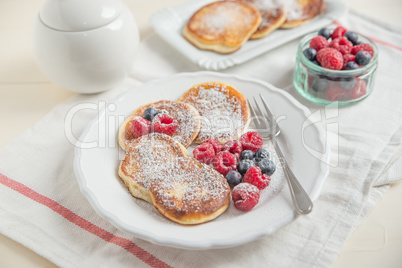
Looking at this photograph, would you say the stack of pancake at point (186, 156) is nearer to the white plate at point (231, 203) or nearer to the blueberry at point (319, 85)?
the white plate at point (231, 203)

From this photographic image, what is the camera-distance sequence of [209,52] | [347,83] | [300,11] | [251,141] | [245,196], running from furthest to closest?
[300,11]
[209,52]
[347,83]
[251,141]
[245,196]

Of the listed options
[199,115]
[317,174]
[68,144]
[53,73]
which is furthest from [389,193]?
[53,73]

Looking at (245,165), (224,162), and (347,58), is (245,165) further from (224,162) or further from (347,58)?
(347,58)

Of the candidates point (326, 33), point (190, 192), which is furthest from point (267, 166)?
point (326, 33)

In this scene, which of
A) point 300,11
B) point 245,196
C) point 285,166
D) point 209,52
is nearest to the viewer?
point 245,196

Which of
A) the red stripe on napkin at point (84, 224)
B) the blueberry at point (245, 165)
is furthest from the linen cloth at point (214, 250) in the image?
the blueberry at point (245, 165)

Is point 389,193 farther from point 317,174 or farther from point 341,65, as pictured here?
point 341,65
